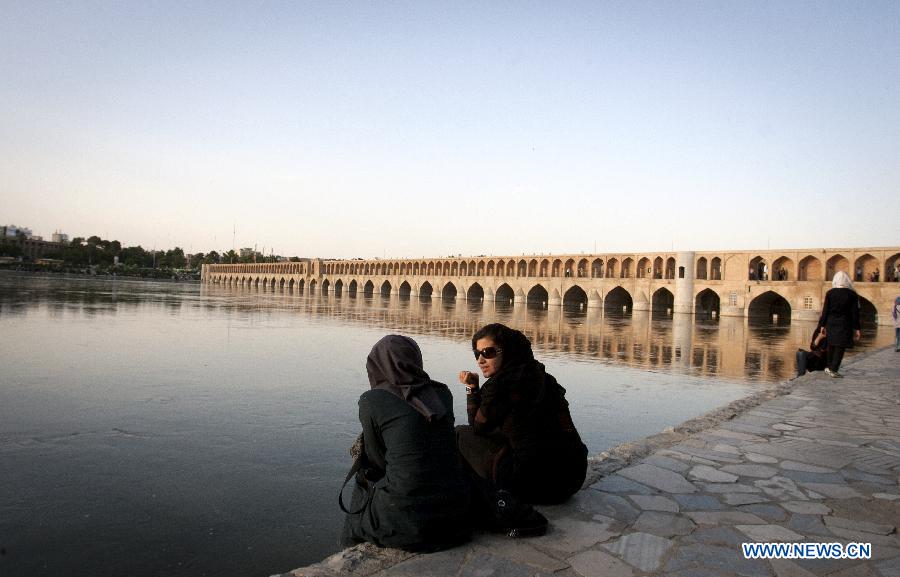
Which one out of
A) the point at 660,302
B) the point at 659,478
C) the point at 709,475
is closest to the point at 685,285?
the point at 660,302

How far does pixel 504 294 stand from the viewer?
48.5 m

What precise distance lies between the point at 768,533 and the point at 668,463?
38.8 inches

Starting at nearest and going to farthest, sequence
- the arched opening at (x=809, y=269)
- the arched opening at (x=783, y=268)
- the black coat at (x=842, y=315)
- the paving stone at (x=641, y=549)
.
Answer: the paving stone at (x=641, y=549) < the black coat at (x=842, y=315) < the arched opening at (x=809, y=269) < the arched opening at (x=783, y=268)

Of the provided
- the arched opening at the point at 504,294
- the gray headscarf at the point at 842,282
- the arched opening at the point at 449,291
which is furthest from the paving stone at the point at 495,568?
the arched opening at the point at 449,291

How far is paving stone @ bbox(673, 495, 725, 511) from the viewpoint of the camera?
2.70 meters

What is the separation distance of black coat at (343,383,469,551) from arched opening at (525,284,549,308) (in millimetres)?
40017

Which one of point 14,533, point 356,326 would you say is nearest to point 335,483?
point 14,533

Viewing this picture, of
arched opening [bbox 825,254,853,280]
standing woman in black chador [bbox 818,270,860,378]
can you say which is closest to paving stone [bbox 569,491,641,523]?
standing woman in black chador [bbox 818,270,860,378]

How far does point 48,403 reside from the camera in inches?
222

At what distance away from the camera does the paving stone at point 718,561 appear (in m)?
2.09

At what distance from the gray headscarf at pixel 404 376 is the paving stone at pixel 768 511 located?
1583mm

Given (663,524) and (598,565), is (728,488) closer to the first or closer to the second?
(663,524)

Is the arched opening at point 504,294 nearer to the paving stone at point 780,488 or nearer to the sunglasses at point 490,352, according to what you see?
the paving stone at point 780,488

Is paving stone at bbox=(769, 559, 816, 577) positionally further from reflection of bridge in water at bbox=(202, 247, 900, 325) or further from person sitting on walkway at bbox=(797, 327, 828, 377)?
reflection of bridge in water at bbox=(202, 247, 900, 325)
